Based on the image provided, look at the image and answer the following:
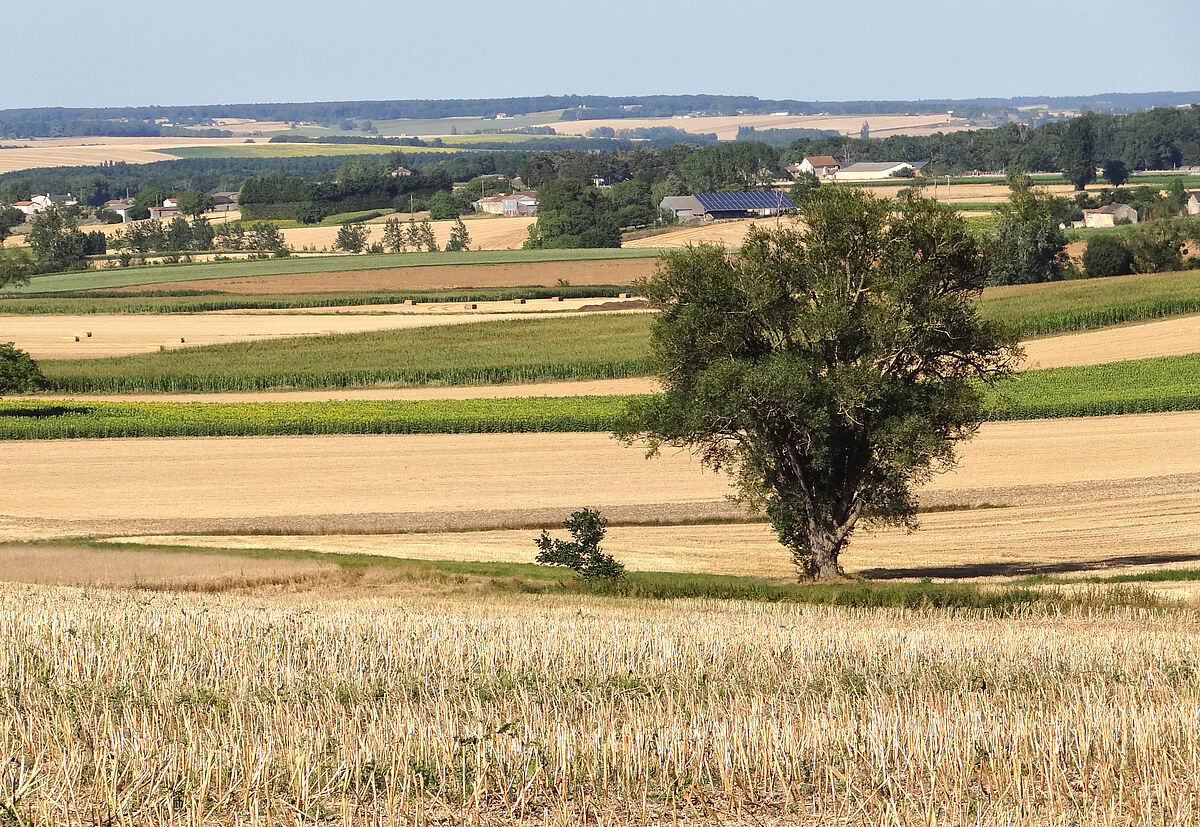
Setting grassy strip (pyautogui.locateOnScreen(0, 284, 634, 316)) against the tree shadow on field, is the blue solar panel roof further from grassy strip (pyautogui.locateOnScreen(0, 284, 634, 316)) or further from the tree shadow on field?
the tree shadow on field

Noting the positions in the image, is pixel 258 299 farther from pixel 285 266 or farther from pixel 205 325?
pixel 285 266

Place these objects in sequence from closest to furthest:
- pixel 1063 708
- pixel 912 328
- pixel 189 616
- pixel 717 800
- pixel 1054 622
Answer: pixel 717 800 < pixel 1063 708 < pixel 189 616 < pixel 1054 622 < pixel 912 328

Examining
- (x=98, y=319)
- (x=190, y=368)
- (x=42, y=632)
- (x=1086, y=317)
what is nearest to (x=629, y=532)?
(x=42, y=632)

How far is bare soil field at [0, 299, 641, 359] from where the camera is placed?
9506cm

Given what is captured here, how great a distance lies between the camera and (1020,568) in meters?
38.2

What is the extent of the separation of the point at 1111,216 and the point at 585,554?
146777mm

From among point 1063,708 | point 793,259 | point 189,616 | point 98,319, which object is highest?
point 793,259

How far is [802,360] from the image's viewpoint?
Result: 3572cm

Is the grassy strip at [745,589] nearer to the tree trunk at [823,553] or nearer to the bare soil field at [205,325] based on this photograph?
the tree trunk at [823,553]

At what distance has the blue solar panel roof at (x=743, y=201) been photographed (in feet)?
604

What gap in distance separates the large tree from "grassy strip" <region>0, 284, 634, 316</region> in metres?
82.6

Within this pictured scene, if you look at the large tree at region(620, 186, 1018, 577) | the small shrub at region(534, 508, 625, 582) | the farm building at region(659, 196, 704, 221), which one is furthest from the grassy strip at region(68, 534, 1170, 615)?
the farm building at region(659, 196, 704, 221)

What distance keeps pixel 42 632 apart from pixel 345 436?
4351 cm

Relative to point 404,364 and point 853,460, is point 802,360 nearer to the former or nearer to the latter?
point 853,460
